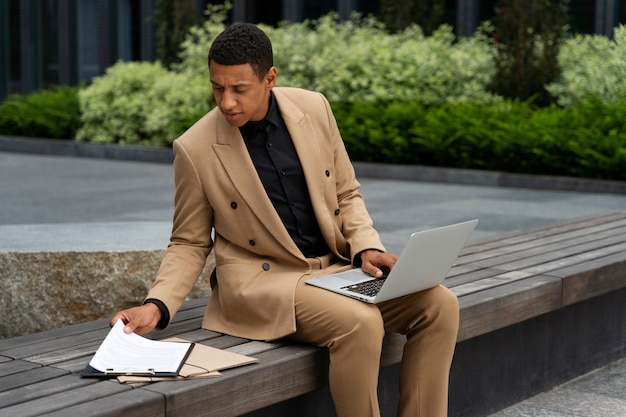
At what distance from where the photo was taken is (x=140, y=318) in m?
3.86

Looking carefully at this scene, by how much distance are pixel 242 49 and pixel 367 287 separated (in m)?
0.99

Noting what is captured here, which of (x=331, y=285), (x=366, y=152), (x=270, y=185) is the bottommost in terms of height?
(x=366, y=152)

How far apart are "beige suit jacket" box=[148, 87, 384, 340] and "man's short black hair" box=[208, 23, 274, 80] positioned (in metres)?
0.36

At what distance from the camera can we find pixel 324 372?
3990 millimetres

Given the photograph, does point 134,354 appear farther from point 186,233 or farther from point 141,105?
point 141,105

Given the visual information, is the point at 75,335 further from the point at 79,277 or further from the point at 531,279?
the point at 531,279

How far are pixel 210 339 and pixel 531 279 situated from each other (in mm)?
1890

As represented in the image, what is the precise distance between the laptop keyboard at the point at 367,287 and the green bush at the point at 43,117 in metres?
16.0

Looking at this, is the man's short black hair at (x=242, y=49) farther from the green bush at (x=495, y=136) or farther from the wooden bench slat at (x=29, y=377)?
the green bush at (x=495, y=136)

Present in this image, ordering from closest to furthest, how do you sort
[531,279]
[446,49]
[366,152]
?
[531,279] → [366,152] → [446,49]

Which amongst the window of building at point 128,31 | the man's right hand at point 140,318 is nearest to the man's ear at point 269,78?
the man's right hand at point 140,318

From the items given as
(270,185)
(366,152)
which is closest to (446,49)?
(366,152)

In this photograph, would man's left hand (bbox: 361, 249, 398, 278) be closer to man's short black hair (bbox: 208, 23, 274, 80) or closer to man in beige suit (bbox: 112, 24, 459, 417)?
man in beige suit (bbox: 112, 24, 459, 417)

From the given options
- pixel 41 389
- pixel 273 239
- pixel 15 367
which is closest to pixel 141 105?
pixel 273 239
